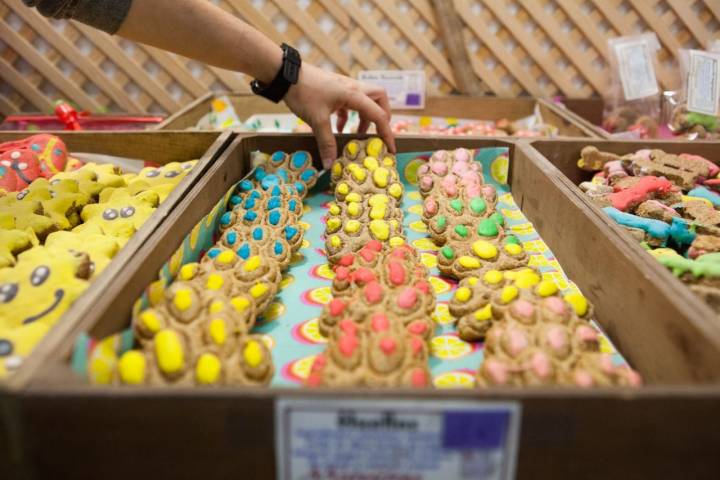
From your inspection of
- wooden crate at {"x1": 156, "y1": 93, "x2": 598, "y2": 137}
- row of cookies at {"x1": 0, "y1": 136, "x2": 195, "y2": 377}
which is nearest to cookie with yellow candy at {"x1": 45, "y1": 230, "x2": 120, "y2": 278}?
row of cookies at {"x1": 0, "y1": 136, "x2": 195, "y2": 377}

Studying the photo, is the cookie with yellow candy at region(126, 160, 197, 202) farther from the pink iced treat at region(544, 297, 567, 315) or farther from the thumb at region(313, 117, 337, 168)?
the pink iced treat at region(544, 297, 567, 315)

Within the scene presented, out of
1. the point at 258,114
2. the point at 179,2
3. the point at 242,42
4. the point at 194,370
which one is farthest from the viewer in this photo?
the point at 258,114

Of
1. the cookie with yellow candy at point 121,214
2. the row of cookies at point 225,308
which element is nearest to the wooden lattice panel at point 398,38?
the row of cookies at point 225,308

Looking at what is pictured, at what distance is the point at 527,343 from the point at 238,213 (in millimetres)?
624

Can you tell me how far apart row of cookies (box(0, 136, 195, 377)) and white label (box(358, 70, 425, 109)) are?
3.91ft

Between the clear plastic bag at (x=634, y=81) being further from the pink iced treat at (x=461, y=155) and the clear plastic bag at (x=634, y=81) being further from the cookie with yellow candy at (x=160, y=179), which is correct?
the cookie with yellow candy at (x=160, y=179)

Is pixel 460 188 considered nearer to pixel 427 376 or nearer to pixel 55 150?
pixel 427 376

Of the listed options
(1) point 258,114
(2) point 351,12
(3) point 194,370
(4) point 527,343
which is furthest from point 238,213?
(2) point 351,12

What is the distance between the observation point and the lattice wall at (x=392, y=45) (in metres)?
2.60

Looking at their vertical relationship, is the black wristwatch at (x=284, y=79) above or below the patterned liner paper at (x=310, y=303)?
above

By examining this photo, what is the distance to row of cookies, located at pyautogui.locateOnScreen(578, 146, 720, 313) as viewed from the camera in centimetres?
86

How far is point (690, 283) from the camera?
0.84 m

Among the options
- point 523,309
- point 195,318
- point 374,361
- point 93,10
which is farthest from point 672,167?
point 93,10

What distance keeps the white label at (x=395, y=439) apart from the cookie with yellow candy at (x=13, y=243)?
0.57 m
